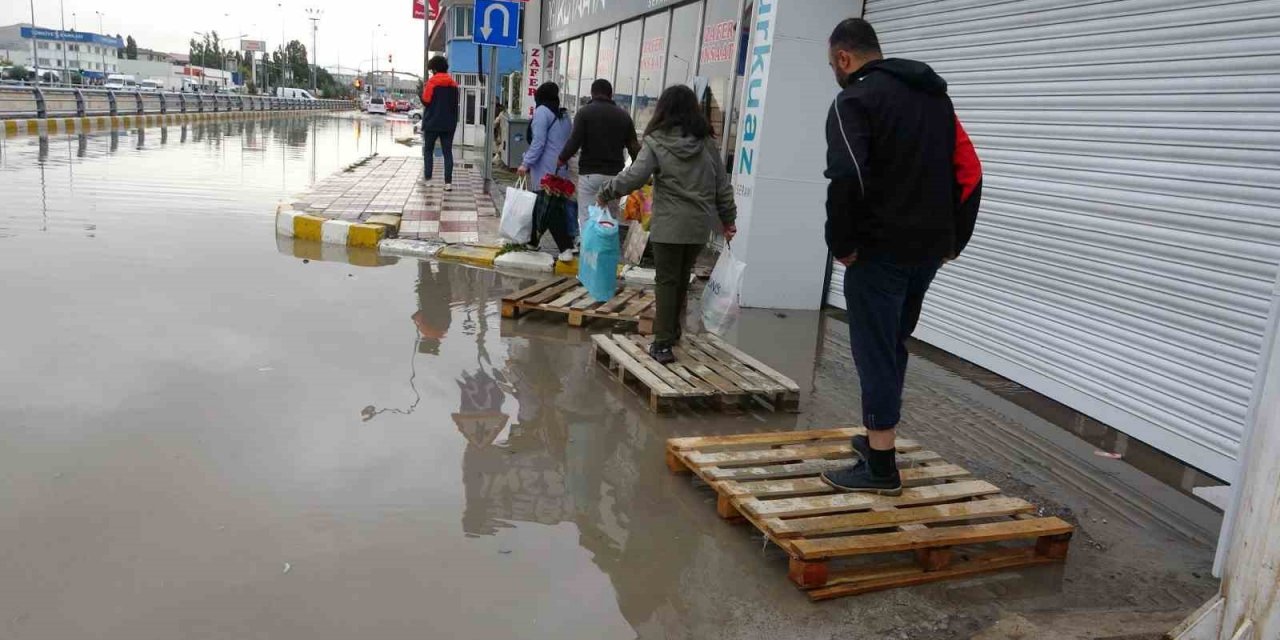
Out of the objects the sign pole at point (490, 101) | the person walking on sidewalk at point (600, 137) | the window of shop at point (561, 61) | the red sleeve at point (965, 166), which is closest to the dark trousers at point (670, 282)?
the red sleeve at point (965, 166)

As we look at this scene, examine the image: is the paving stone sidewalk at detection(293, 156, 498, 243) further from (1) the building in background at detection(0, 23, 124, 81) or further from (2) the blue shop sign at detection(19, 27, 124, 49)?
(1) the building in background at detection(0, 23, 124, 81)

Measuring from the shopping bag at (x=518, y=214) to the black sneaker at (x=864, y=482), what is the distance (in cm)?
583

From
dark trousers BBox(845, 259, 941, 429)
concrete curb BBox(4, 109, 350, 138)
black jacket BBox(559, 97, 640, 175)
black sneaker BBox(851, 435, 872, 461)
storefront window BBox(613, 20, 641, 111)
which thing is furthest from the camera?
concrete curb BBox(4, 109, 350, 138)

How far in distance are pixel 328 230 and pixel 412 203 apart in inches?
118

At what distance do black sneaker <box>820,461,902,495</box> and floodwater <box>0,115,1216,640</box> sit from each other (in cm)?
44

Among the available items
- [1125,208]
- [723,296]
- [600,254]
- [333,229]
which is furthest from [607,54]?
[1125,208]

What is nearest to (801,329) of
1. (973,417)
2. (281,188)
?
(973,417)

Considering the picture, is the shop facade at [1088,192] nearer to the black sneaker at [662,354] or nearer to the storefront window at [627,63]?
the black sneaker at [662,354]

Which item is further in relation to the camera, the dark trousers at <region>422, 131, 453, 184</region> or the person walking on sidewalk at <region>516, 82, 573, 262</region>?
the dark trousers at <region>422, 131, 453, 184</region>

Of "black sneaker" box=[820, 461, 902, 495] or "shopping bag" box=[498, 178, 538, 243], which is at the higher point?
"shopping bag" box=[498, 178, 538, 243]

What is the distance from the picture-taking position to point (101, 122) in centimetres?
2605

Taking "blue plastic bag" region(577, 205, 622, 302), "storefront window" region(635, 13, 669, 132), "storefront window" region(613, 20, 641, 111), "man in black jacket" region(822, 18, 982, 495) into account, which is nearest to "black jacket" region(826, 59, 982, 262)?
"man in black jacket" region(822, 18, 982, 495)

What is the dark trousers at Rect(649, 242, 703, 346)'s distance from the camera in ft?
18.3

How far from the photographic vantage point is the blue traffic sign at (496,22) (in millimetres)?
12039
